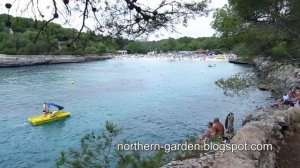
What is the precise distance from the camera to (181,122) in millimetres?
24328

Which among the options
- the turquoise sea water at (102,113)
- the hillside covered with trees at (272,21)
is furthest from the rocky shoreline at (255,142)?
the turquoise sea water at (102,113)

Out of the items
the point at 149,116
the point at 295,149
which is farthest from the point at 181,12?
the point at 149,116

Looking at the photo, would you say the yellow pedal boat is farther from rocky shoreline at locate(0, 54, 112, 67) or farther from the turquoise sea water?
rocky shoreline at locate(0, 54, 112, 67)

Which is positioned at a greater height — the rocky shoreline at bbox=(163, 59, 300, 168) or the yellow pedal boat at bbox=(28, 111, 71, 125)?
the rocky shoreline at bbox=(163, 59, 300, 168)

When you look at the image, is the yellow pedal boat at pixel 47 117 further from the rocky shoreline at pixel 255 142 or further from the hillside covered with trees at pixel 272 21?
the rocky shoreline at pixel 255 142

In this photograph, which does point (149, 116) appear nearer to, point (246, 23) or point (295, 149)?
point (246, 23)

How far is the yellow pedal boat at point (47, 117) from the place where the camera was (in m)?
25.0

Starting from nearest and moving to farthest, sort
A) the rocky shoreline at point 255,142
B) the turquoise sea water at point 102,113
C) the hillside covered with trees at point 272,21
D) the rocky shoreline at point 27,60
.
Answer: the rocky shoreline at point 255,142
the hillside covered with trees at point 272,21
the turquoise sea water at point 102,113
the rocky shoreline at point 27,60

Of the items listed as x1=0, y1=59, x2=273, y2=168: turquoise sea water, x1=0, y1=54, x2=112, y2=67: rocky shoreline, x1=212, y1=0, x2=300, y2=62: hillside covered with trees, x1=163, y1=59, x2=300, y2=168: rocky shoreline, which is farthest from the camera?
x1=0, y1=54, x2=112, y2=67: rocky shoreline

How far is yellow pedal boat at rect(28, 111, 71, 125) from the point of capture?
25042 millimetres

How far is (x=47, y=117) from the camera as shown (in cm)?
2623

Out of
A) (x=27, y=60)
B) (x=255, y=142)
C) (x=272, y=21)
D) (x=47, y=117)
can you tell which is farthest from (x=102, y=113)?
(x=27, y=60)

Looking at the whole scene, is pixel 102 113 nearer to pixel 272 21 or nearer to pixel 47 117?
pixel 47 117

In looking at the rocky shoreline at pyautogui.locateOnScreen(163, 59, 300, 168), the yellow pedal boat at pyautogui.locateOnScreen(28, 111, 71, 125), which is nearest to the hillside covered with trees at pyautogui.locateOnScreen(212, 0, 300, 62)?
the rocky shoreline at pyautogui.locateOnScreen(163, 59, 300, 168)
